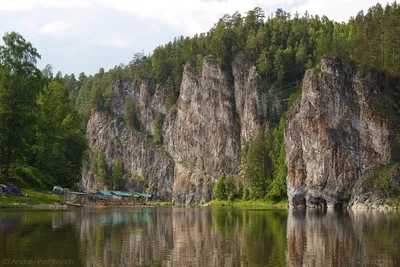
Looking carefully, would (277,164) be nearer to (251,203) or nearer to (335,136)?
(251,203)

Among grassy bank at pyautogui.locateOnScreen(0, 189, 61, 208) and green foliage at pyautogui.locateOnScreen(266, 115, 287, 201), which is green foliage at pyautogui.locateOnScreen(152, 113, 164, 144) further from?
grassy bank at pyautogui.locateOnScreen(0, 189, 61, 208)

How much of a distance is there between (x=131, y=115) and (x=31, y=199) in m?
142

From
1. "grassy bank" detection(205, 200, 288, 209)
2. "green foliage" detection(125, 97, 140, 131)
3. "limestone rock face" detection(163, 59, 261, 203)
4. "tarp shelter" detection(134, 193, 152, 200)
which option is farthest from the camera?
"green foliage" detection(125, 97, 140, 131)

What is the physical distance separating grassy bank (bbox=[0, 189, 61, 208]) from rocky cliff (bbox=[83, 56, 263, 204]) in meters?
90.8

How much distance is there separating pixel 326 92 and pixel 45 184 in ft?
200

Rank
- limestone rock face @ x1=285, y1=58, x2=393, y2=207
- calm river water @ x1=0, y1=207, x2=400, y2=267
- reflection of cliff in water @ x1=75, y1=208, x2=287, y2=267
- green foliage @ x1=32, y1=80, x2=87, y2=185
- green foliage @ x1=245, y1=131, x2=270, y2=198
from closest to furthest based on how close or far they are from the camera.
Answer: calm river water @ x1=0, y1=207, x2=400, y2=267 → reflection of cliff in water @ x1=75, y1=208, x2=287, y2=267 → green foliage @ x1=32, y1=80, x2=87, y2=185 → limestone rock face @ x1=285, y1=58, x2=393, y2=207 → green foliage @ x1=245, y1=131, x2=270, y2=198

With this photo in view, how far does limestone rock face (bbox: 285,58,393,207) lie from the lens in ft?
313

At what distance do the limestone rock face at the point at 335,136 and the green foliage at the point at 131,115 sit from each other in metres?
100

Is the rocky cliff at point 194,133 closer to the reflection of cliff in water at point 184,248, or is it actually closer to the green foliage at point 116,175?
the green foliage at point 116,175

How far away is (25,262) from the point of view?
60.3 feet

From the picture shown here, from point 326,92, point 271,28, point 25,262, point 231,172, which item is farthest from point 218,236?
point 271,28

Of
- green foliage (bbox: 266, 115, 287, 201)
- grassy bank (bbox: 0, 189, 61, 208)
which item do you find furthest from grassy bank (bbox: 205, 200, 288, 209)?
grassy bank (bbox: 0, 189, 61, 208)

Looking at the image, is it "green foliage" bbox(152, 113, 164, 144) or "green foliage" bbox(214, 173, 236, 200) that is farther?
"green foliage" bbox(152, 113, 164, 144)

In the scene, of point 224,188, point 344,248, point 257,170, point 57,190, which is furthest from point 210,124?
point 344,248
